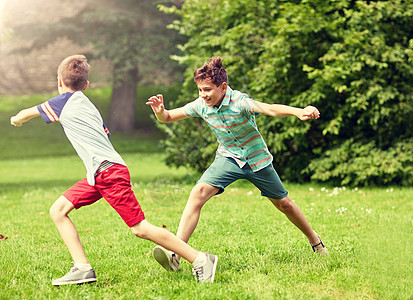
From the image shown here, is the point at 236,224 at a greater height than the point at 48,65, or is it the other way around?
the point at 236,224

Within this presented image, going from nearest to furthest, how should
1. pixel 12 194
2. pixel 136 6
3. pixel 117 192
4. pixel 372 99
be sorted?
pixel 117 192 < pixel 372 99 < pixel 12 194 < pixel 136 6

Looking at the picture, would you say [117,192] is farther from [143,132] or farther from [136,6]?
[143,132]

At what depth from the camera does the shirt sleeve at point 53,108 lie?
3760 millimetres

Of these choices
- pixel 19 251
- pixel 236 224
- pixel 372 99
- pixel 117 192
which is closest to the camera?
pixel 117 192

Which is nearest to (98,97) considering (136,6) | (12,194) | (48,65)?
(48,65)

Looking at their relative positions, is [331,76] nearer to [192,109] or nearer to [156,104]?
[192,109]

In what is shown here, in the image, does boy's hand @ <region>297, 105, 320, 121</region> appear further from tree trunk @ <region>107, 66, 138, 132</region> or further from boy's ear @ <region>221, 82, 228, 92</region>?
tree trunk @ <region>107, 66, 138, 132</region>

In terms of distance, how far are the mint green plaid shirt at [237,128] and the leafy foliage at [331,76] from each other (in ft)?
16.7

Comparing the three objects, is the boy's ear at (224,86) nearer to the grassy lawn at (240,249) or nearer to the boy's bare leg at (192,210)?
the boy's bare leg at (192,210)

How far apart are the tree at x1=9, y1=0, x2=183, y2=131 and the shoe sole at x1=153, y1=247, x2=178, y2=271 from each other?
17.9m

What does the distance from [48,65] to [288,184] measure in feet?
85.9

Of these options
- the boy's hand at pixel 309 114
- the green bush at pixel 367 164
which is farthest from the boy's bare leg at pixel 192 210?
the green bush at pixel 367 164

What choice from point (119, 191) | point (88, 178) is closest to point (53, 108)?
point (88, 178)

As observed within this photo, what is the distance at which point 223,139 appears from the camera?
4297 mm
